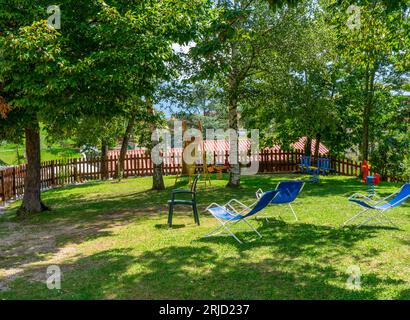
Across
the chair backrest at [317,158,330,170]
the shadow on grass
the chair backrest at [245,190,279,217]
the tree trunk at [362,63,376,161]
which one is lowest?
the shadow on grass

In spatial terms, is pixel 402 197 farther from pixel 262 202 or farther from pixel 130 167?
pixel 130 167

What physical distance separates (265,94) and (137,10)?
25.7ft

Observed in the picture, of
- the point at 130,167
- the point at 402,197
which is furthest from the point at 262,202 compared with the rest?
the point at 130,167

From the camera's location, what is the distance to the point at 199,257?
665 centimetres

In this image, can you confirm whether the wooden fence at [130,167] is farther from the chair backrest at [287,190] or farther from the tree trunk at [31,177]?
the chair backrest at [287,190]

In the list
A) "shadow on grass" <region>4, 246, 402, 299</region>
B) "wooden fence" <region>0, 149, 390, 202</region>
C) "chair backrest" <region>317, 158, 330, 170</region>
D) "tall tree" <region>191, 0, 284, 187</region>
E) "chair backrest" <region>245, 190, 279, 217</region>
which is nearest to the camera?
"shadow on grass" <region>4, 246, 402, 299</region>

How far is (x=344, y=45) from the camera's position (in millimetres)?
12641

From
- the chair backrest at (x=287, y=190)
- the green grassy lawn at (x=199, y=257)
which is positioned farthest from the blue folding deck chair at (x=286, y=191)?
the green grassy lawn at (x=199, y=257)

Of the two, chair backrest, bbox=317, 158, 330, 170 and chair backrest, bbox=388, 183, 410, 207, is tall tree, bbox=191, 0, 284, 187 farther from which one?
chair backrest, bbox=388, 183, 410, 207

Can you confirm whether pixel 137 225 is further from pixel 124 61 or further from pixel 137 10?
pixel 137 10

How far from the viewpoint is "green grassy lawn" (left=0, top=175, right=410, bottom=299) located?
17.2 ft

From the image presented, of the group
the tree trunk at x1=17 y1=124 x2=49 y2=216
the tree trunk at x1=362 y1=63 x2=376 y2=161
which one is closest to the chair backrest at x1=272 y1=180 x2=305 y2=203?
the tree trunk at x1=17 y1=124 x2=49 y2=216
